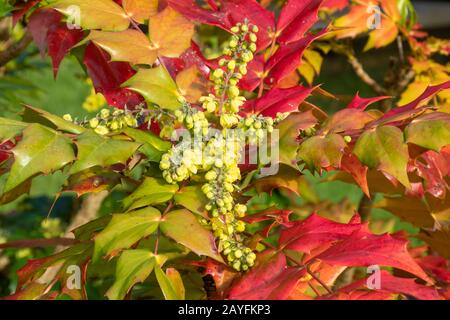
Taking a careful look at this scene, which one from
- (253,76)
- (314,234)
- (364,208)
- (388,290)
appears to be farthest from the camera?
(364,208)

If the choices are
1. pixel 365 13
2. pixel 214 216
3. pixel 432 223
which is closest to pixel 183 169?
pixel 214 216

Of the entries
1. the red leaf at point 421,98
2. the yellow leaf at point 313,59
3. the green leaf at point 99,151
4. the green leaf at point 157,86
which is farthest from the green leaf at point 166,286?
the yellow leaf at point 313,59

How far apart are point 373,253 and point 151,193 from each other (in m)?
0.28

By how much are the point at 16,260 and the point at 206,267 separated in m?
1.21

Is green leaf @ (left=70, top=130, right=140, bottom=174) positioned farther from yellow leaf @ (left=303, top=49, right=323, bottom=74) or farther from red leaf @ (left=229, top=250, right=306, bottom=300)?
yellow leaf @ (left=303, top=49, right=323, bottom=74)

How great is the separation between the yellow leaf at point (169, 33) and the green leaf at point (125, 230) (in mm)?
275

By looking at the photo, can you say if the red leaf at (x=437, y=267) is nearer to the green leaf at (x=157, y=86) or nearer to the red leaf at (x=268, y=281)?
the red leaf at (x=268, y=281)

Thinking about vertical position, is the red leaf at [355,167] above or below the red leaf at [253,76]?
below

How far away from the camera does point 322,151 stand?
92 cm

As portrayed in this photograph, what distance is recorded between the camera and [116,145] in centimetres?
88

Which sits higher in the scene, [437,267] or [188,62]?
[188,62]

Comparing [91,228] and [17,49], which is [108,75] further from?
[17,49]

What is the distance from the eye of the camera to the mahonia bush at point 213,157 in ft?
2.81

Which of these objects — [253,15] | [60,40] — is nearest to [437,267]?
[253,15]
